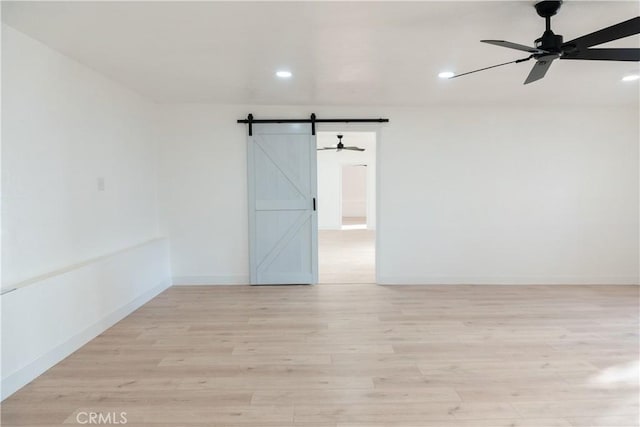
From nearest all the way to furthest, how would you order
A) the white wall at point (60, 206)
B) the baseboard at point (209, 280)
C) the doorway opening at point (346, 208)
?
the white wall at point (60, 206) → the baseboard at point (209, 280) → the doorway opening at point (346, 208)

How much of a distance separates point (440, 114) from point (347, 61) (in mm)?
2218

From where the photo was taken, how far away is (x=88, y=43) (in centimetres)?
271

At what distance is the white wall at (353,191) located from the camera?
1451cm

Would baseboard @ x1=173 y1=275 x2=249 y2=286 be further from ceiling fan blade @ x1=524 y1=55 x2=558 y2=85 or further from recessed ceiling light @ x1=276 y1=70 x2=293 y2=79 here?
ceiling fan blade @ x1=524 y1=55 x2=558 y2=85

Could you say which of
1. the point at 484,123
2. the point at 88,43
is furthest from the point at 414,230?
the point at 88,43

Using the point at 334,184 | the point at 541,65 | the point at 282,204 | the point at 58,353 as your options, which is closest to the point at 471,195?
the point at 282,204

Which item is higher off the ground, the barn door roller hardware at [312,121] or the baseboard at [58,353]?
the barn door roller hardware at [312,121]

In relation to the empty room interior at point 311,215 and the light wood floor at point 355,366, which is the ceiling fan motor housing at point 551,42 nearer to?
the empty room interior at point 311,215

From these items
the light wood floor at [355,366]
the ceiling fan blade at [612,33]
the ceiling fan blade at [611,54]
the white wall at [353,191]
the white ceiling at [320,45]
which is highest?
the white ceiling at [320,45]

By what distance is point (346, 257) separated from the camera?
6.81 meters

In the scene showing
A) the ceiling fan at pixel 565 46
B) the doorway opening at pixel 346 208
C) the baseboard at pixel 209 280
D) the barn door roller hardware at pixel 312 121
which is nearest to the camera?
the ceiling fan at pixel 565 46

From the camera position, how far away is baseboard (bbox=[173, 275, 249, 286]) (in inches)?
192

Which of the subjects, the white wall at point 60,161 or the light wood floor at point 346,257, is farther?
the light wood floor at point 346,257

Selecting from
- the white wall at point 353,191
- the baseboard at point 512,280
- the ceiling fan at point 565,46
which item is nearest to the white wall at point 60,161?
the ceiling fan at point 565,46
